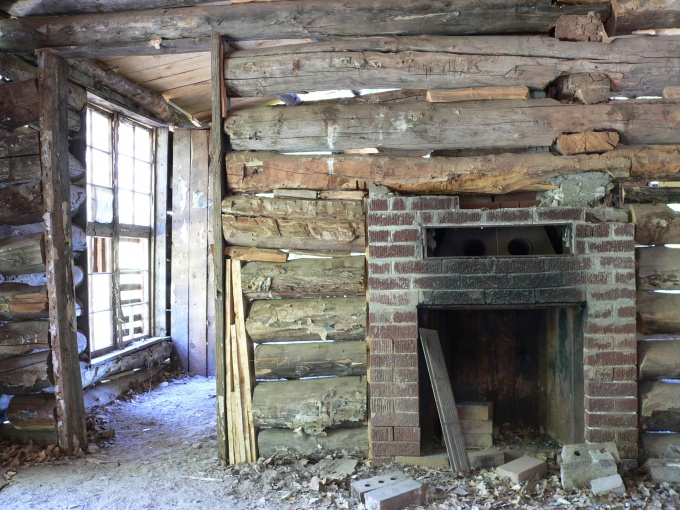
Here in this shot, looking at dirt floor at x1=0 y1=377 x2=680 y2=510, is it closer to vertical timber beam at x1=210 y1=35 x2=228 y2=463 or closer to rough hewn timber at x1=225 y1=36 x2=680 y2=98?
vertical timber beam at x1=210 y1=35 x2=228 y2=463

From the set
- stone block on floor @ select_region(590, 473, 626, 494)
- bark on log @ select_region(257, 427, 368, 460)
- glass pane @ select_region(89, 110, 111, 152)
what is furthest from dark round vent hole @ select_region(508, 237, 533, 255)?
glass pane @ select_region(89, 110, 111, 152)

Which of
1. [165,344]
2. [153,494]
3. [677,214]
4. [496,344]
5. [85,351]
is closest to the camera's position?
[153,494]

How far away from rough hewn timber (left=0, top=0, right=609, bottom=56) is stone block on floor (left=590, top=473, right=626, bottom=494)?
3.07 metres

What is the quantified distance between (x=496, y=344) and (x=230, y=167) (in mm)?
2581

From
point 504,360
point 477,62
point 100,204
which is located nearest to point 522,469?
point 504,360

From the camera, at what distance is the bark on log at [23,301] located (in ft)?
14.5

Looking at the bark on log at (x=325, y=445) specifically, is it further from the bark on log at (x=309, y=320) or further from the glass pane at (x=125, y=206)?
the glass pane at (x=125, y=206)

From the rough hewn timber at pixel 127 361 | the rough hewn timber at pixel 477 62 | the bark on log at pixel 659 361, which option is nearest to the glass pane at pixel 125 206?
the rough hewn timber at pixel 127 361

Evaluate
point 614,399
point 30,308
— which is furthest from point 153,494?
point 614,399

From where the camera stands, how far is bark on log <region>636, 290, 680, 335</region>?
394 cm

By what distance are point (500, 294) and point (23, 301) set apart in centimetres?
359

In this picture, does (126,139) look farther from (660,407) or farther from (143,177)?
(660,407)

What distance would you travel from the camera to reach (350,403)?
4039 mm

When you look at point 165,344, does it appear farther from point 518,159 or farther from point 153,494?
point 518,159
